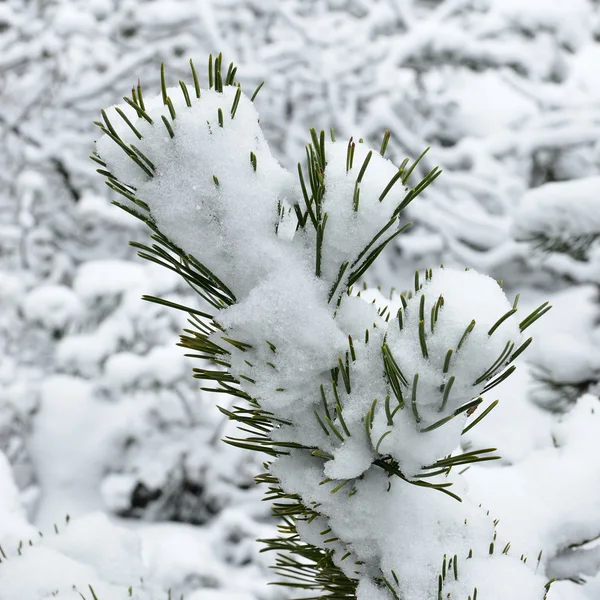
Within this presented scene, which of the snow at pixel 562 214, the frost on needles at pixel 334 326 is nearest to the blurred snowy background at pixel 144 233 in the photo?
the snow at pixel 562 214

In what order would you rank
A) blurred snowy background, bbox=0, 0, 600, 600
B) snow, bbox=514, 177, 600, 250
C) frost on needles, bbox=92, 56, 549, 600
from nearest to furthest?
1. frost on needles, bbox=92, 56, 549, 600
2. snow, bbox=514, 177, 600, 250
3. blurred snowy background, bbox=0, 0, 600, 600

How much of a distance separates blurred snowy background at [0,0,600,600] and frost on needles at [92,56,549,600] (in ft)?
3.13

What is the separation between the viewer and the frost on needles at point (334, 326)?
0.56m

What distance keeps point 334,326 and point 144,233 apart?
12.3ft

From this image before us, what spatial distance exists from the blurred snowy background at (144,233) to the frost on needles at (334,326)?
0.96 metres

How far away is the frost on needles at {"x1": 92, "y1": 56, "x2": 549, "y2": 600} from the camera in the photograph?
56 centimetres

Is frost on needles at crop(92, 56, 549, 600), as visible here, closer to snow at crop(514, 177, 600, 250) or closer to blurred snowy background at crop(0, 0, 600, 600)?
snow at crop(514, 177, 600, 250)

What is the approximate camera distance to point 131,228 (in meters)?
3.90

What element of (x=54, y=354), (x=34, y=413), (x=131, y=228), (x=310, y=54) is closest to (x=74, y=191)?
(x=131, y=228)

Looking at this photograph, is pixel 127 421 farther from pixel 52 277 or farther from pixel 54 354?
pixel 52 277

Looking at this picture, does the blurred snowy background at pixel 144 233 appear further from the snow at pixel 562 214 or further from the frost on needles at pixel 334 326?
the frost on needles at pixel 334 326

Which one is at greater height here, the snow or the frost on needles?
the snow

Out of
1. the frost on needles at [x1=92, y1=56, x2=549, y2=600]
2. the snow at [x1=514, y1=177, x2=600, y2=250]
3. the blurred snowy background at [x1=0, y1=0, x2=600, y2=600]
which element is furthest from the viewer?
the blurred snowy background at [x1=0, y1=0, x2=600, y2=600]

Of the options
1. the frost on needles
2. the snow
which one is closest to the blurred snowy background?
the snow
